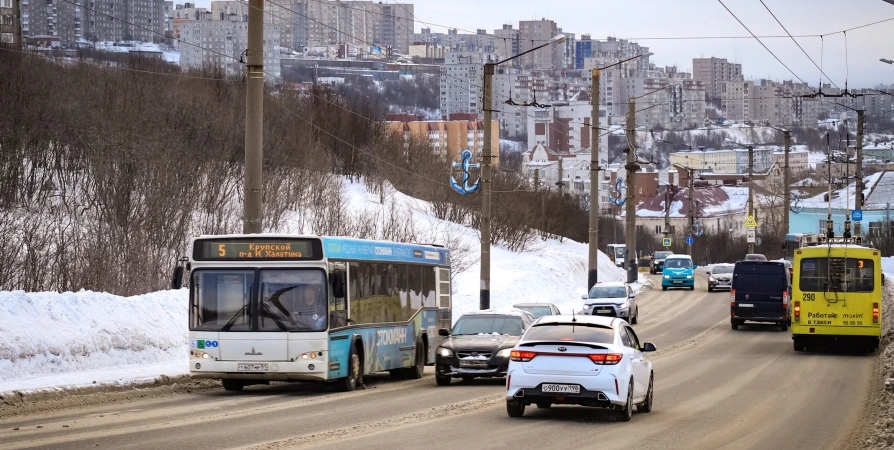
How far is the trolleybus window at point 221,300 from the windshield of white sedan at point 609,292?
27296mm

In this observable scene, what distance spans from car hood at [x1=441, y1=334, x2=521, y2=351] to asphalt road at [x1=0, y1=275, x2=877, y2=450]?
2.50 feet

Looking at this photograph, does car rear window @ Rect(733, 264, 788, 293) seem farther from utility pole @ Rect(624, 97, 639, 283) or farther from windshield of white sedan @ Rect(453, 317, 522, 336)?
windshield of white sedan @ Rect(453, 317, 522, 336)

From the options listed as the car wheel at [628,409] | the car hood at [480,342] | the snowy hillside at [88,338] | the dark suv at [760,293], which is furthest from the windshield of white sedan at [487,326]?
the dark suv at [760,293]

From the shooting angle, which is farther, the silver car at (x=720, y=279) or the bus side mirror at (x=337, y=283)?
the silver car at (x=720, y=279)

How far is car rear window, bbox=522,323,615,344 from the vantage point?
654 inches

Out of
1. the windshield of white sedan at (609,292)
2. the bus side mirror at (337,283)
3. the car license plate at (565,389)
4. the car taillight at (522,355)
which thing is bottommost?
the windshield of white sedan at (609,292)

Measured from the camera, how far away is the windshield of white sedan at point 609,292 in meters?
46.0

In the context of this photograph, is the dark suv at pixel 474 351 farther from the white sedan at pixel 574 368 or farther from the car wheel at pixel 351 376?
the white sedan at pixel 574 368

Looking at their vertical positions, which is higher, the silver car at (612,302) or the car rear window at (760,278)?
the car rear window at (760,278)

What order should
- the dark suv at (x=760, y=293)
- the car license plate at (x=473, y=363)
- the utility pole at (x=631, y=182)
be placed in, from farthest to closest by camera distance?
1. the utility pole at (x=631, y=182)
2. the dark suv at (x=760, y=293)
3. the car license plate at (x=473, y=363)

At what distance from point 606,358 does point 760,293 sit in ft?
87.3

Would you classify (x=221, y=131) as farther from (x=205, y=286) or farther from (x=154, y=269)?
(x=205, y=286)

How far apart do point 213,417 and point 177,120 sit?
45693 mm

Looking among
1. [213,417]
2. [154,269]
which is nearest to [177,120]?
[154,269]
